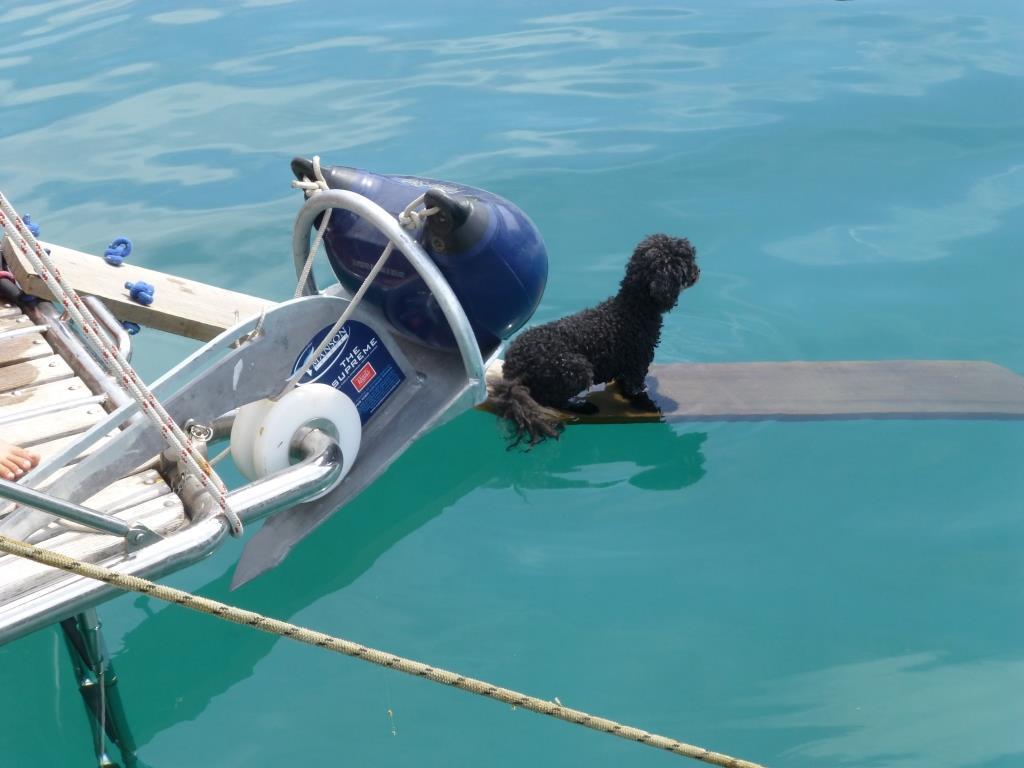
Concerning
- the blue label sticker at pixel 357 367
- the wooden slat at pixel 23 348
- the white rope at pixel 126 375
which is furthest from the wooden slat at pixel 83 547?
the wooden slat at pixel 23 348

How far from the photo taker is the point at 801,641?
3.54 meters

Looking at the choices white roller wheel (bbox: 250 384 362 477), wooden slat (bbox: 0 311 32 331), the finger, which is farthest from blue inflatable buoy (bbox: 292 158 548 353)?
wooden slat (bbox: 0 311 32 331)

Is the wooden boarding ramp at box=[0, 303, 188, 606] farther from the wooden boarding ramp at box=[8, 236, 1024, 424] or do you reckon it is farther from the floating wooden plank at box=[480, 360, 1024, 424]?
the floating wooden plank at box=[480, 360, 1024, 424]

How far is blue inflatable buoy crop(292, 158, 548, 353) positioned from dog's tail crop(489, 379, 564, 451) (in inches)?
15.5

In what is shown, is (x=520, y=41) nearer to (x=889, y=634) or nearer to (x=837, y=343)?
(x=837, y=343)

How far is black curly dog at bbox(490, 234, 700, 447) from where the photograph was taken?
4.11 metres

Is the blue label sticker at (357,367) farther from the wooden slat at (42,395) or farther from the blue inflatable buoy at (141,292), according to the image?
the blue inflatable buoy at (141,292)

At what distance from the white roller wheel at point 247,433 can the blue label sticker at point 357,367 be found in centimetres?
17

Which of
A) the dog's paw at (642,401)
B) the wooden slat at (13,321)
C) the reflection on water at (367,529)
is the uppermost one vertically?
the wooden slat at (13,321)

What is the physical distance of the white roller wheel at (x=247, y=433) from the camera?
337cm

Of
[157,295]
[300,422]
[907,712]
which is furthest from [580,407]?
[157,295]

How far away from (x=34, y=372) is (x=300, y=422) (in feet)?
3.65

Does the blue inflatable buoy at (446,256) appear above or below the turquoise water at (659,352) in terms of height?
above

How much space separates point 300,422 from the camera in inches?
131
